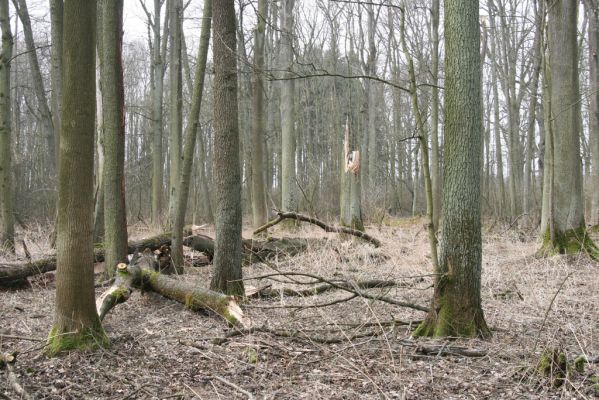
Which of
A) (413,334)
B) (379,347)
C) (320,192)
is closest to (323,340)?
(379,347)

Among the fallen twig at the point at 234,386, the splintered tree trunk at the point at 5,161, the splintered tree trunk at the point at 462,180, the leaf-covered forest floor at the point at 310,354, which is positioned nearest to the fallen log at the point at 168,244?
the leaf-covered forest floor at the point at 310,354

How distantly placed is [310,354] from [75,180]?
7.58 ft

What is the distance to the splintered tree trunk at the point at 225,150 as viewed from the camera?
20.5ft

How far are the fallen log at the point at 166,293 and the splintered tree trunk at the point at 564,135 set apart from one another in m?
6.08

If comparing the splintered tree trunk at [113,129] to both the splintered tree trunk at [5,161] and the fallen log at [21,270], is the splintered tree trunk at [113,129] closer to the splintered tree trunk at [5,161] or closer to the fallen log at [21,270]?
the fallen log at [21,270]

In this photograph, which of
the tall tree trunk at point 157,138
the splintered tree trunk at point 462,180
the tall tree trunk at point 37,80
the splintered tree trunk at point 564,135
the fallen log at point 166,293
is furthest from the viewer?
the tall tree trunk at point 157,138

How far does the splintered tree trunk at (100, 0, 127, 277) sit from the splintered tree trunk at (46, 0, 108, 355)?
318 centimetres

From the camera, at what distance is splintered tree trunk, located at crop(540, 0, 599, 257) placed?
8969 mm

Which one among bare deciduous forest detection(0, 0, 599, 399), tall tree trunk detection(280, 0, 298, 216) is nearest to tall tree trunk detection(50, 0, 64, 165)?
bare deciduous forest detection(0, 0, 599, 399)

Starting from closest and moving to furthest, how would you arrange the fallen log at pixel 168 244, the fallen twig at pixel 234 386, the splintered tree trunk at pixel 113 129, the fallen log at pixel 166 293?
the fallen twig at pixel 234 386, the fallen log at pixel 166 293, the splintered tree trunk at pixel 113 129, the fallen log at pixel 168 244

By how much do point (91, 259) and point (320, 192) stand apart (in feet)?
68.2

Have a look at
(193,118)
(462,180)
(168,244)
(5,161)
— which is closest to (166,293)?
(193,118)

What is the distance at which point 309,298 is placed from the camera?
670cm

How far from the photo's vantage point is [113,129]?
7.18m
